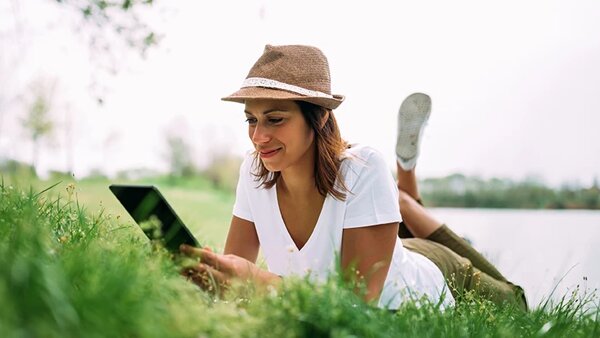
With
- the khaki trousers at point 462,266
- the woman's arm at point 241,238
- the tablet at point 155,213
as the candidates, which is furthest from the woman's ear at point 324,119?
the khaki trousers at point 462,266

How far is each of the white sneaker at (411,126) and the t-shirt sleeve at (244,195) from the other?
4.44 ft

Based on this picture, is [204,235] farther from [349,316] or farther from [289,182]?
[349,316]

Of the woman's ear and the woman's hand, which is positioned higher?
the woman's ear

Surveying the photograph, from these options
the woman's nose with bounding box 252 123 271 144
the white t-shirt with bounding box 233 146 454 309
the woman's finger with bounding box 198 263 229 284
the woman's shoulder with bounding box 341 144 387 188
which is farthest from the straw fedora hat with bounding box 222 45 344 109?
the woman's finger with bounding box 198 263 229 284

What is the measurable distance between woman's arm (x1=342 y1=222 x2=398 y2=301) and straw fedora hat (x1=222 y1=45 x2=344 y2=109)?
0.62 meters

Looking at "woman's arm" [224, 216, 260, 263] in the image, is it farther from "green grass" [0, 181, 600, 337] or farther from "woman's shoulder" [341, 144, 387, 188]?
"green grass" [0, 181, 600, 337]

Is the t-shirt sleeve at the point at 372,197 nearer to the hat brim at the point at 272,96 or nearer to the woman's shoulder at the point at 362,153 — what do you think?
the woman's shoulder at the point at 362,153

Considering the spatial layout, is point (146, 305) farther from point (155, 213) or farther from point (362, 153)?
point (362, 153)

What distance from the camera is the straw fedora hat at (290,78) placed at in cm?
304

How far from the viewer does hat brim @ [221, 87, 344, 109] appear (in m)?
2.96

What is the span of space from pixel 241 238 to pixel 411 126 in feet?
5.32

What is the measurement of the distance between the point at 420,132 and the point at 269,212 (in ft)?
5.25

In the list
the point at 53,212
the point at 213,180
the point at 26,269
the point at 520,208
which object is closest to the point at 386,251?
the point at 53,212

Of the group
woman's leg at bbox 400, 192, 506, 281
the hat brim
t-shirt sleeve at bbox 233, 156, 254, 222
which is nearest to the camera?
the hat brim
